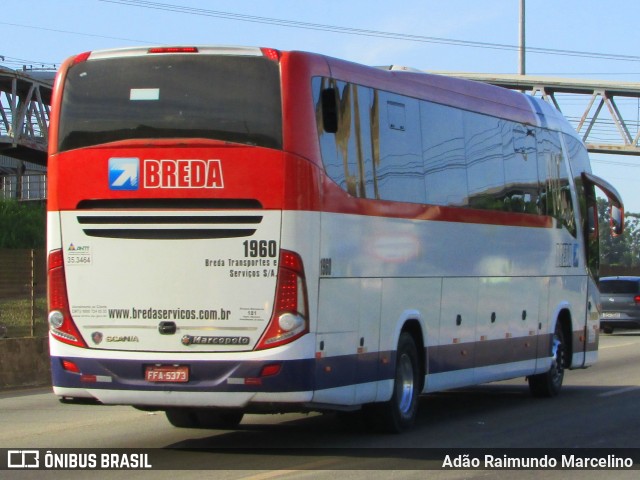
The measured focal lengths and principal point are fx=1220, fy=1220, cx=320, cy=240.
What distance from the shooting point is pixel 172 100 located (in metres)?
10.7

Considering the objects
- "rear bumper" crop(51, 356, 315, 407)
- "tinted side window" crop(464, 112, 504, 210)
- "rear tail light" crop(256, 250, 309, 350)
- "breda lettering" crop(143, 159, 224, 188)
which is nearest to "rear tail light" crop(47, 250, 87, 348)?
"rear bumper" crop(51, 356, 315, 407)

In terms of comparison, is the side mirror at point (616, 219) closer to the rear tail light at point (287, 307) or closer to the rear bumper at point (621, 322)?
the rear tail light at point (287, 307)

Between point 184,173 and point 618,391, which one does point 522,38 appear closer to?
point 618,391

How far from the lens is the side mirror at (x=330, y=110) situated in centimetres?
1085

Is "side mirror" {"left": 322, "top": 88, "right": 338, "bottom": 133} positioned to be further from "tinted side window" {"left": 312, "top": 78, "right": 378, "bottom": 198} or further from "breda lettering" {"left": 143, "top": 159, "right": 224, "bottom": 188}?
"breda lettering" {"left": 143, "top": 159, "right": 224, "bottom": 188}

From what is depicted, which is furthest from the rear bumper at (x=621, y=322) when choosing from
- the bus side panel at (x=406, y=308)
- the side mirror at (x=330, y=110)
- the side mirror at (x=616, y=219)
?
the side mirror at (x=330, y=110)

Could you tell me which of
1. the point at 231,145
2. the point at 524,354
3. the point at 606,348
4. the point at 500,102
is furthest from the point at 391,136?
the point at 606,348

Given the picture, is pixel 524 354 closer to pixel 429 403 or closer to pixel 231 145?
pixel 429 403

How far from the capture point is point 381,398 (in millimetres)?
11867

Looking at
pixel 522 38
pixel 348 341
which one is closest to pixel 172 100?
pixel 348 341

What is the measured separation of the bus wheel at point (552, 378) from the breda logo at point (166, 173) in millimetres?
7685

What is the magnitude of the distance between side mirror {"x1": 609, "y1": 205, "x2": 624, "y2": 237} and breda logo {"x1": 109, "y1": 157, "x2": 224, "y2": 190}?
29.4 ft

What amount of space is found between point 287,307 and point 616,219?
887 centimetres

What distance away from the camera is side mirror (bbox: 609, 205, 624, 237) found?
17.9 meters
